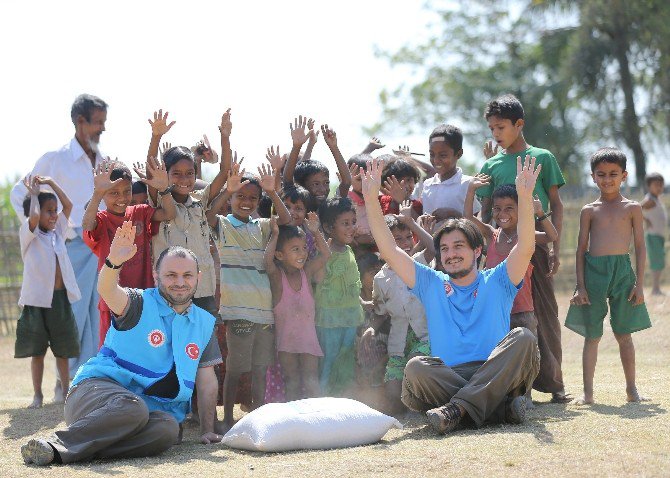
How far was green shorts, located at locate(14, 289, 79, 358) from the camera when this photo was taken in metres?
8.37

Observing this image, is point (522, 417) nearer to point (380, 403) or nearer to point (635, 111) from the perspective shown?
point (380, 403)

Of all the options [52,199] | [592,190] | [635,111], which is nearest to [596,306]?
[52,199]

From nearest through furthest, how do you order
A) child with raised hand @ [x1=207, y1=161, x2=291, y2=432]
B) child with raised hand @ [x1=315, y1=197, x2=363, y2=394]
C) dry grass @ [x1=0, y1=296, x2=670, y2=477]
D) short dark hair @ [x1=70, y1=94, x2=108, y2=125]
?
dry grass @ [x1=0, y1=296, x2=670, y2=477]
child with raised hand @ [x1=207, y1=161, x2=291, y2=432]
child with raised hand @ [x1=315, y1=197, x2=363, y2=394]
short dark hair @ [x1=70, y1=94, x2=108, y2=125]

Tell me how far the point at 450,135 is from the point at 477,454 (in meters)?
3.03

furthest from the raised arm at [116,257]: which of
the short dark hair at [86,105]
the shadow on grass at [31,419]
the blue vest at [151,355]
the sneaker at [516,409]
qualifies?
the short dark hair at [86,105]

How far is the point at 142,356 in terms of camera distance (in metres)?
5.68

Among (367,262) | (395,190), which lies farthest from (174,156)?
(367,262)

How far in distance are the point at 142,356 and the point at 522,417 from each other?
2132 mm

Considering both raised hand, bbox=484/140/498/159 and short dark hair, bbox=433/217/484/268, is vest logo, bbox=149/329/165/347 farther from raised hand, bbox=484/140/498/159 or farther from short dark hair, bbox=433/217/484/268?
raised hand, bbox=484/140/498/159

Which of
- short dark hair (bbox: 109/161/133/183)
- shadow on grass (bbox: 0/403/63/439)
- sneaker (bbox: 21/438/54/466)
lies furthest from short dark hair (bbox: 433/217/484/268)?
shadow on grass (bbox: 0/403/63/439)

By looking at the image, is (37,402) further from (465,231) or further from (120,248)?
(465,231)

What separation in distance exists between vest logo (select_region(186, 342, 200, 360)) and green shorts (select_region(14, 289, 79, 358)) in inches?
117

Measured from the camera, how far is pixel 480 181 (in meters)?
7.02

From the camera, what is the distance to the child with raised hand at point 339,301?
7.15m
